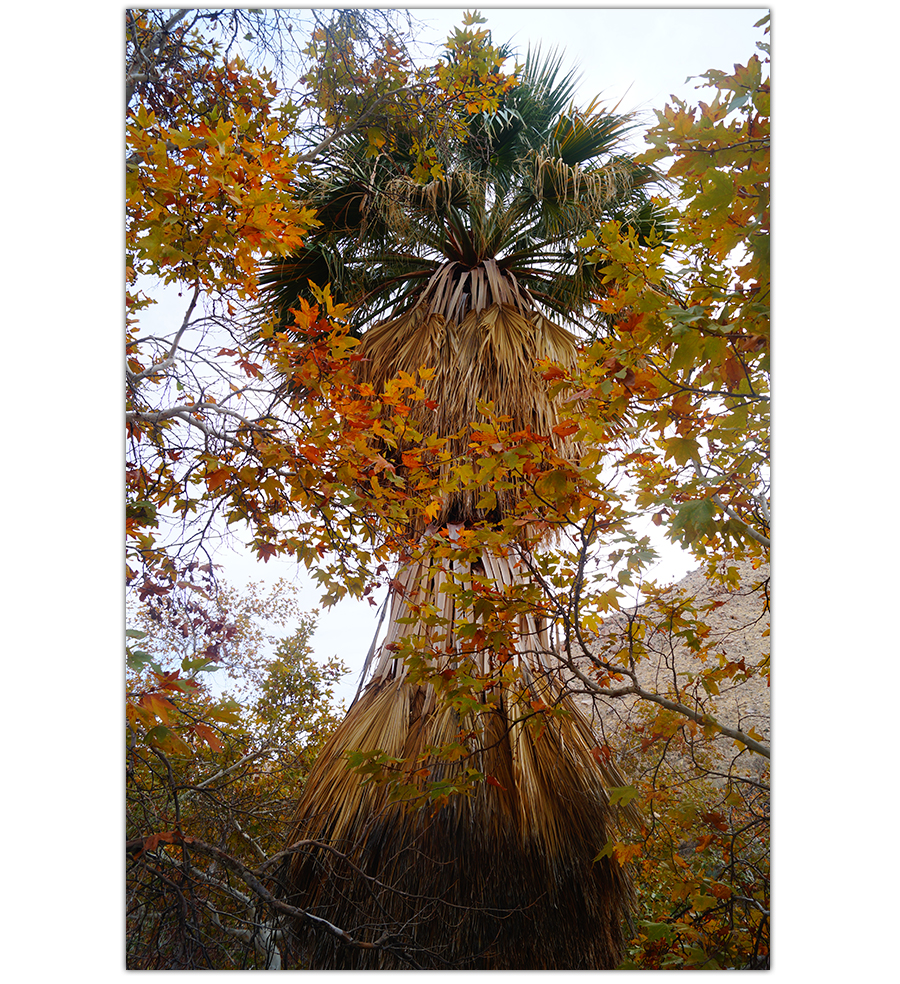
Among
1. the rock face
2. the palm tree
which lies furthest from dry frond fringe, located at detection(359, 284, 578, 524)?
the rock face

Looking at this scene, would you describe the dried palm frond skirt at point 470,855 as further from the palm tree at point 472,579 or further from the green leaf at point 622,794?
the green leaf at point 622,794

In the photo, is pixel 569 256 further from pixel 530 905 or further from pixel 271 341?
pixel 530 905

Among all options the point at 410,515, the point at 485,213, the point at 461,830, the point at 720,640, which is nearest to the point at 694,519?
the point at 720,640

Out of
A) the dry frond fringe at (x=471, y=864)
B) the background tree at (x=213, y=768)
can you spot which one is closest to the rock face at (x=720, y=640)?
the dry frond fringe at (x=471, y=864)

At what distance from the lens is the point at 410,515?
80.7 inches

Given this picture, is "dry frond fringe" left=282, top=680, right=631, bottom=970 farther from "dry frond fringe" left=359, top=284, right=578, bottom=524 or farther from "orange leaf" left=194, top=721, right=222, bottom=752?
"dry frond fringe" left=359, top=284, right=578, bottom=524

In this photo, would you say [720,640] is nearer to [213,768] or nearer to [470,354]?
[470,354]

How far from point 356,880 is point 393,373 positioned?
70.4 inches

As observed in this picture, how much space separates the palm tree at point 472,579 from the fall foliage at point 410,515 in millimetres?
24

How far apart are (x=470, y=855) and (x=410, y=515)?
3.45 feet
